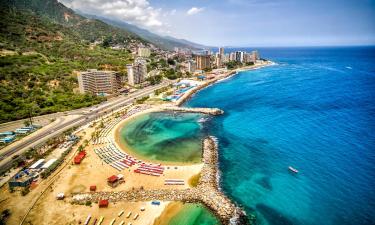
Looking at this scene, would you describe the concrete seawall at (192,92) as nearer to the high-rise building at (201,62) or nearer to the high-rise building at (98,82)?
the high-rise building at (201,62)

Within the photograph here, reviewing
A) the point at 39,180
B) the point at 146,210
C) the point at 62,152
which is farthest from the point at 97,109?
the point at 146,210

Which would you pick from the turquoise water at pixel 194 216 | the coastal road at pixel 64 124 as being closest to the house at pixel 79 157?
the coastal road at pixel 64 124

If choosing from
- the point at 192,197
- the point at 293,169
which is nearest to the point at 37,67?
the point at 192,197

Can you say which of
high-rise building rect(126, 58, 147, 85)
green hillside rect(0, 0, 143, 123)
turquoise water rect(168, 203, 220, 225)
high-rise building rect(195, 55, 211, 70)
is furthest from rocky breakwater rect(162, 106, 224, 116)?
high-rise building rect(195, 55, 211, 70)

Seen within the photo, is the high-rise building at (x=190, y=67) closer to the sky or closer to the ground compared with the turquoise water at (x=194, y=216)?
closer to the sky

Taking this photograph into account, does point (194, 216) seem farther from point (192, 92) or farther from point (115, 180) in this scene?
point (192, 92)

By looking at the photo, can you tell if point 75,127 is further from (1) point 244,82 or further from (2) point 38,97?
(1) point 244,82
